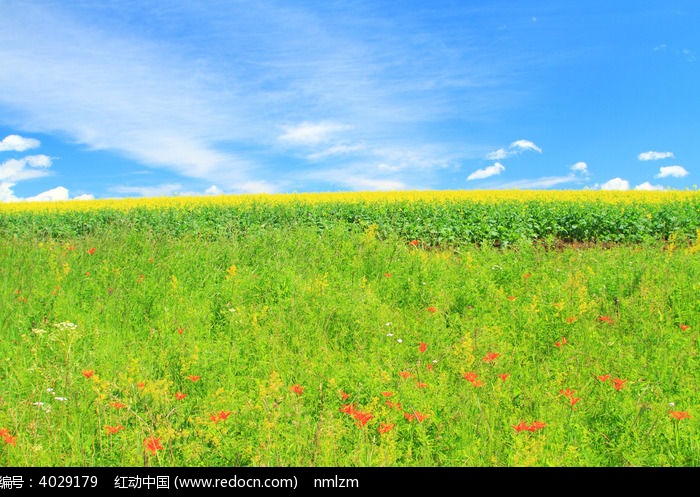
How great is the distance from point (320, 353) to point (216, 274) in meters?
2.74

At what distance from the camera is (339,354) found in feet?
16.7

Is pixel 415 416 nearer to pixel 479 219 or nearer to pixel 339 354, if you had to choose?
pixel 339 354

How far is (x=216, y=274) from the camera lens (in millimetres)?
7305

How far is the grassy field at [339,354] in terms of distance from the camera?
3.55 meters

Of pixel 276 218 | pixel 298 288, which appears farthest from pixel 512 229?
pixel 298 288
